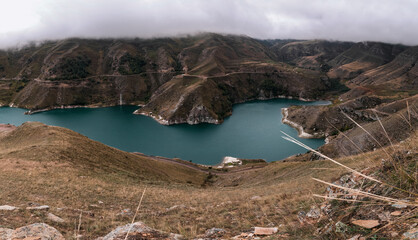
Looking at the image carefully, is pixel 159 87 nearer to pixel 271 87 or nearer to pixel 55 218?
pixel 271 87

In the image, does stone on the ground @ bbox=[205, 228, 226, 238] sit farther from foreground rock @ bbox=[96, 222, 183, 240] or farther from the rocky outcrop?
the rocky outcrop

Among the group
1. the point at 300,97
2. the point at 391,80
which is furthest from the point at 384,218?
the point at 391,80

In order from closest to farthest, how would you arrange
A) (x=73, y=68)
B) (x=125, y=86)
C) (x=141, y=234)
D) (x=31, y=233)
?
(x=141, y=234)
(x=31, y=233)
(x=125, y=86)
(x=73, y=68)

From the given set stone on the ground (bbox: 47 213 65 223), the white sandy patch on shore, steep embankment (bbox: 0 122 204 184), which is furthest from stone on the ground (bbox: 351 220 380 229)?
the white sandy patch on shore

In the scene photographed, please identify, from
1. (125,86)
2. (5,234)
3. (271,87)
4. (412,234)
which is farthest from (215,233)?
(271,87)

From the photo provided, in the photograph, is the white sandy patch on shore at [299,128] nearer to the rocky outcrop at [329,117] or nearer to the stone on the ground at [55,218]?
the rocky outcrop at [329,117]

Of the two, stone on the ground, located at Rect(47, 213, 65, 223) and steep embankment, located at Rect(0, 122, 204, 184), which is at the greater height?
stone on the ground, located at Rect(47, 213, 65, 223)

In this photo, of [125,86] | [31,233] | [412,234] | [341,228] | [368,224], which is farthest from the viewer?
[125,86]

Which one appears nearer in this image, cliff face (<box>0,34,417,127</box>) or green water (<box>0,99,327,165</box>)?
green water (<box>0,99,327,165</box>)
